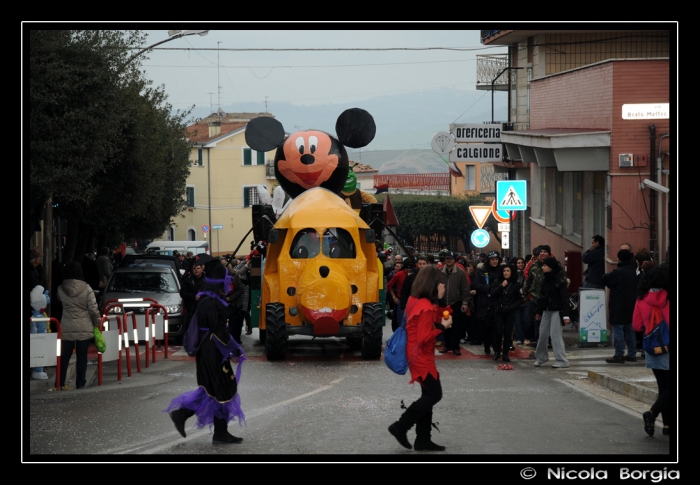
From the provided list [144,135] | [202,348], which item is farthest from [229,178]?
[202,348]

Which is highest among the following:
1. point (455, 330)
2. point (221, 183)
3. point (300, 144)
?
point (221, 183)

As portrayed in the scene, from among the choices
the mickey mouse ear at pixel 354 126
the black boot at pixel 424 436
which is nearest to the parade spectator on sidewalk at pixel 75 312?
the black boot at pixel 424 436

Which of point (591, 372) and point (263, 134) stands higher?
point (263, 134)

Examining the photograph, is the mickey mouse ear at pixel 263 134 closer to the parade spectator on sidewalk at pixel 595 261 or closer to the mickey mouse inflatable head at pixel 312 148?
the mickey mouse inflatable head at pixel 312 148

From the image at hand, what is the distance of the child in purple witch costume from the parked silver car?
35.4ft

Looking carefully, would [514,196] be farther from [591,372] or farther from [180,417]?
[180,417]

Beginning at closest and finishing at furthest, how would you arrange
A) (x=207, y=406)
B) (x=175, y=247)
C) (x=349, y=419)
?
(x=207, y=406), (x=349, y=419), (x=175, y=247)

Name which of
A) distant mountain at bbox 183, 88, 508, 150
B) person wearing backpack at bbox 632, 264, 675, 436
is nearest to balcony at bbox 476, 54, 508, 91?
distant mountain at bbox 183, 88, 508, 150

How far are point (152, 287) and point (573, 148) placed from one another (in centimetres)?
886

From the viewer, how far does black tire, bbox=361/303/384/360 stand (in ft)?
55.1

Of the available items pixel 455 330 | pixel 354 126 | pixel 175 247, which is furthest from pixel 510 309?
pixel 175 247

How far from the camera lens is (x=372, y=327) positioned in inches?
661

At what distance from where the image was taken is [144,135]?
985 inches

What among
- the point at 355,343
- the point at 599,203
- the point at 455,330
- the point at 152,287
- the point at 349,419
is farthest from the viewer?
the point at 599,203
